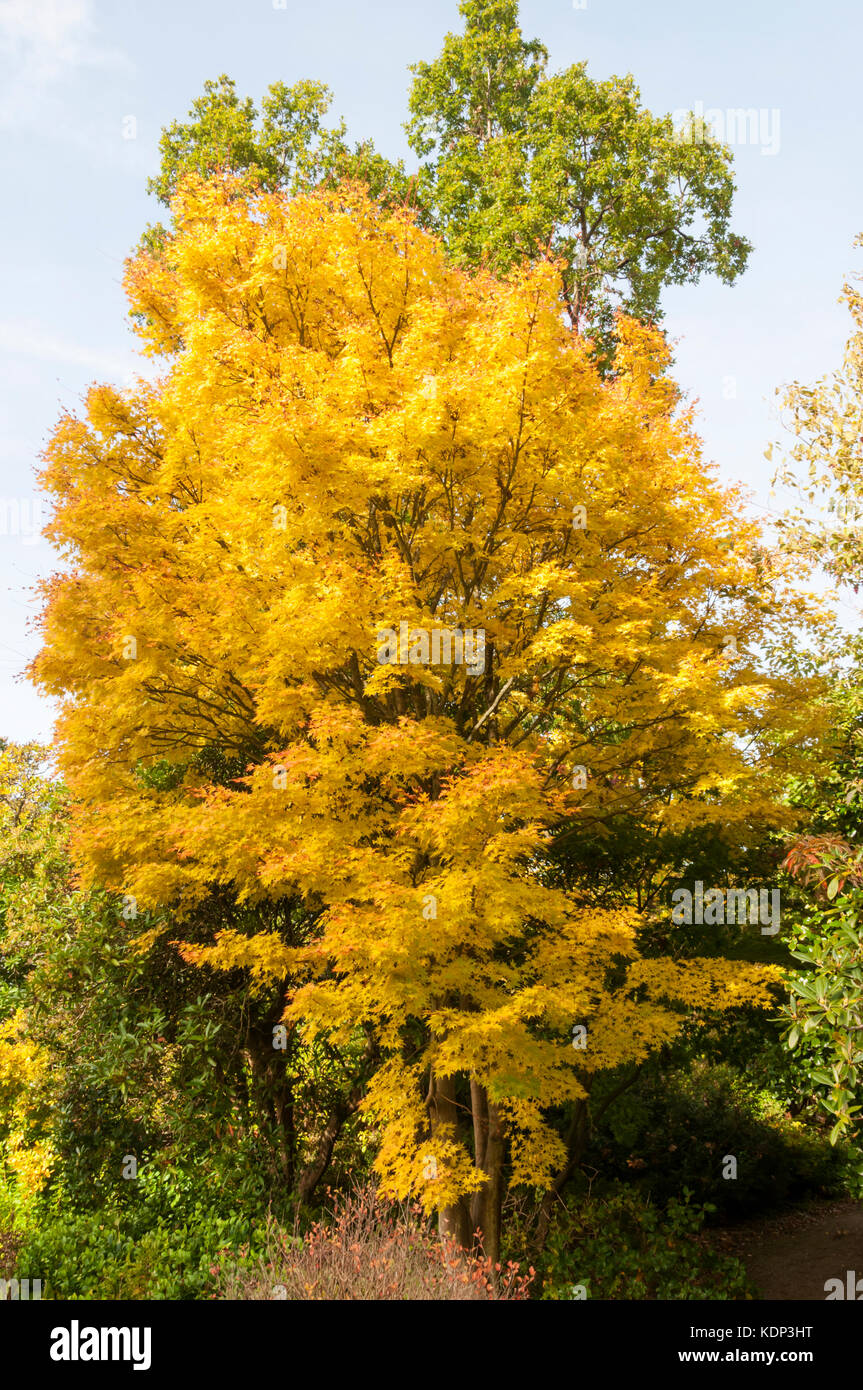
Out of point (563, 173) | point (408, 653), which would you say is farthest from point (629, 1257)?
point (563, 173)

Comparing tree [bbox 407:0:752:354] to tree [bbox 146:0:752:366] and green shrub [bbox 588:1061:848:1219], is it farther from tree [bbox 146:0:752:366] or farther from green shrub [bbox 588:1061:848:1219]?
green shrub [bbox 588:1061:848:1219]

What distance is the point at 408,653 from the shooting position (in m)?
9.28

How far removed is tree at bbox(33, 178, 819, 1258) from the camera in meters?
8.81

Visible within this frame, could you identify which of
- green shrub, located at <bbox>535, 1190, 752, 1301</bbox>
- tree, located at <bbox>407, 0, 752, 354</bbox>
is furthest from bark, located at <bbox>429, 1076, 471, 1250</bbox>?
tree, located at <bbox>407, 0, 752, 354</bbox>

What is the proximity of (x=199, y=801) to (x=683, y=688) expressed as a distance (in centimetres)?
604

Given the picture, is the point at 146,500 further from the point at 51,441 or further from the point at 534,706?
the point at 534,706

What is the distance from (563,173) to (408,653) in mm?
14330

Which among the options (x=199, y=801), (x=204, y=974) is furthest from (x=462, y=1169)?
(x=199, y=801)

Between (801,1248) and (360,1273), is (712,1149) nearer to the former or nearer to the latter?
(801,1248)

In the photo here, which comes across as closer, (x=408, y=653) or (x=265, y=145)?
(x=408, y=653)

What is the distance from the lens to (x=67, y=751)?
11211 mm

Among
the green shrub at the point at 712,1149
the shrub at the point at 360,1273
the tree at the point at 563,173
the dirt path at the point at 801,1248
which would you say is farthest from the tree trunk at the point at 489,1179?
the tree at the point at 563,173

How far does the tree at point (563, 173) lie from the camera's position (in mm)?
19230

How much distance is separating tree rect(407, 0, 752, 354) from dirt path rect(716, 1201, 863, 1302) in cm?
1686
